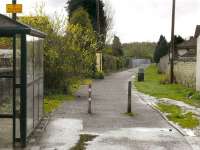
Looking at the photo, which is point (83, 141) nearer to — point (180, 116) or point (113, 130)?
point (113, 130)

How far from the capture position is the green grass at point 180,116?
1602cm

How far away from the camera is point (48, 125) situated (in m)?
15.0

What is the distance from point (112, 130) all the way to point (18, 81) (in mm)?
3594

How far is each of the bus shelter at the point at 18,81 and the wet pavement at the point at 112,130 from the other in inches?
20.7

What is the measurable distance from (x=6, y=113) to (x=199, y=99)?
50.9 ft

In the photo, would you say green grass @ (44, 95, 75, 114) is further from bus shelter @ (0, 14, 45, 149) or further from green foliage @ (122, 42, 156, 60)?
green foliage @ (122, 42, 156, 60)

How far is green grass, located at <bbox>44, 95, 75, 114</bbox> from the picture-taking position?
776 inches

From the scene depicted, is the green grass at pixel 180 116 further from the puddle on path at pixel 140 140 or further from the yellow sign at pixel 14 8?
the yellow sign at pixel 14 8

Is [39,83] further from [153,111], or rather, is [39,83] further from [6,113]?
[153,111]

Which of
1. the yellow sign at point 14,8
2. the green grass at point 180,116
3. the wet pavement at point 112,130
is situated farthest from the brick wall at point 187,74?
the yellow sign at point 14,8

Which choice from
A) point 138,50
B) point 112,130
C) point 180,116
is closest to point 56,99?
point 180,116

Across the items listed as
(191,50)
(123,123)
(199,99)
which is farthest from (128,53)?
(123,123)

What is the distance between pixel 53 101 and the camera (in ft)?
74.3

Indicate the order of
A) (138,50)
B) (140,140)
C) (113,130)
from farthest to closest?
(138,50) → (113,130) → (140,140)
